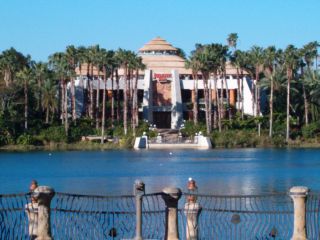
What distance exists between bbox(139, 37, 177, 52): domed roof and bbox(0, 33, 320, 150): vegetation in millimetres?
20453

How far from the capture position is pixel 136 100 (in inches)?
4323

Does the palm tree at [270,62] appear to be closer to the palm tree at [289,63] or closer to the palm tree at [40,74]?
the palm tree at [289,63]

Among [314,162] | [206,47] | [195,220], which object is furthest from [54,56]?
[195,220]

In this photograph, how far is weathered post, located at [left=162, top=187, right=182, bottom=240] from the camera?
55.1 ft

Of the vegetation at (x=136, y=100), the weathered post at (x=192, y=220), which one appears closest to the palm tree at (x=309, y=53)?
the vegetation at (x=136, y=100)

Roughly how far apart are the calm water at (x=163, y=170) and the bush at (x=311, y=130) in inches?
196

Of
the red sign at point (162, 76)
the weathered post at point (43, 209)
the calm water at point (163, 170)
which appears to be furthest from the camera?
the red sign at point (162, 76)

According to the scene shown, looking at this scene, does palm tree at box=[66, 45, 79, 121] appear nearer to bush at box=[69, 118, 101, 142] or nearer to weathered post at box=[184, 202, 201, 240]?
bush at box=[69, 118, 101, 142]

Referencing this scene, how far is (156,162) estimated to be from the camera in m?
84.5

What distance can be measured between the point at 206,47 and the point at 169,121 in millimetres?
15698

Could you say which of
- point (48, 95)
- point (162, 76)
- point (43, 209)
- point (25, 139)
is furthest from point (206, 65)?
point (43, 209)

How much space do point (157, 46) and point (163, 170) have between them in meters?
64.6

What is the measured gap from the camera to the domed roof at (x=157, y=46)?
136 meters

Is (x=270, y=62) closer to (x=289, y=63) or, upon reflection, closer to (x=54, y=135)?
→ (x=289, y=63)
